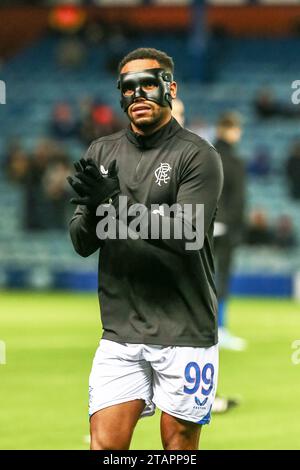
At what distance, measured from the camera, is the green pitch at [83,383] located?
25.7 feet

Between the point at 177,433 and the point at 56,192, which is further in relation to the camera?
the point at 56,192

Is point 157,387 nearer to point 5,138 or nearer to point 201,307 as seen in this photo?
point 201,307

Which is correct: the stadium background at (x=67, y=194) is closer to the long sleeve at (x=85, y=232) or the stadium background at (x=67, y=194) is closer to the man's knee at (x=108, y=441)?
the man's knee at (x=108, y=441)

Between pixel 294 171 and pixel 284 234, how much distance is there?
5.05ft

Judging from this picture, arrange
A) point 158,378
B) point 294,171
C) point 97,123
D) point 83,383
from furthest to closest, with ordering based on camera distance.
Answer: point 97,123, point 294,171, point 83,383, point 158,378

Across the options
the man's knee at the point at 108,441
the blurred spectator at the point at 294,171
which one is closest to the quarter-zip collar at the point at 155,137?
the man's knee at the point at 108,441

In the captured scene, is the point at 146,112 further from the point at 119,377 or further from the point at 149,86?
the point at 119,377

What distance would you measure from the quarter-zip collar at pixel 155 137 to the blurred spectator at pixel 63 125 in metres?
21.9

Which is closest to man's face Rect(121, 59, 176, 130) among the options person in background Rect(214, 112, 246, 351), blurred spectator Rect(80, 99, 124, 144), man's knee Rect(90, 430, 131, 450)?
man's knee Rect(90, 430, 131, 450)

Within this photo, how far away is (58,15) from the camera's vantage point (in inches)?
1346

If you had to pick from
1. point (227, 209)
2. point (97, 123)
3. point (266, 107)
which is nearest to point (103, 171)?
point (227, 209)

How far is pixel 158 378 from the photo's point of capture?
17.4ft

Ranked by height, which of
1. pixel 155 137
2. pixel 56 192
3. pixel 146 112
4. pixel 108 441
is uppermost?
pixel 56 192

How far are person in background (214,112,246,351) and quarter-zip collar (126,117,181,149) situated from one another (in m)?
5.99
